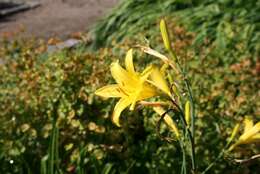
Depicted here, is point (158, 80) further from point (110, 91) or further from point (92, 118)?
point (92, 118)

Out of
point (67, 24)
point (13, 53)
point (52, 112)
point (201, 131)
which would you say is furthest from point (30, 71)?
point (67, 24)

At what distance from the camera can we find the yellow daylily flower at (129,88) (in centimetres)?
186

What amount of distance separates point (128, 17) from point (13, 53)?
223cm

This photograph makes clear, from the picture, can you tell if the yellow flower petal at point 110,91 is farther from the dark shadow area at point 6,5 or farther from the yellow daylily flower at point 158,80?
the dark shadow area at point 6,5

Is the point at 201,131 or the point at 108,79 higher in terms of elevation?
the point at 108,79

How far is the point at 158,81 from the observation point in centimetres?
185

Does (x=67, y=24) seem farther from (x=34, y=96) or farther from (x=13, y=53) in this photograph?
(x=34, y=96)

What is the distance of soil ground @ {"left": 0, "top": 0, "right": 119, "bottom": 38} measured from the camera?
27.3 ft

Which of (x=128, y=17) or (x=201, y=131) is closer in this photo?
(x=201, y=131)

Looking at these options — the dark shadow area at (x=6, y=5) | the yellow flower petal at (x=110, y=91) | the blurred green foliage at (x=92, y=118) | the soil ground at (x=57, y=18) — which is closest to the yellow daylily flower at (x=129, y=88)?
the yellow flower petal at (x=110, y=91)

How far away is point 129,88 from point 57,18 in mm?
7487

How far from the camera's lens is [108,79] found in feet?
11.4

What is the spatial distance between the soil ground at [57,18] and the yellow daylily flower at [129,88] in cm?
595

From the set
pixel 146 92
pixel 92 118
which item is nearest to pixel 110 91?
pixel 146 92
